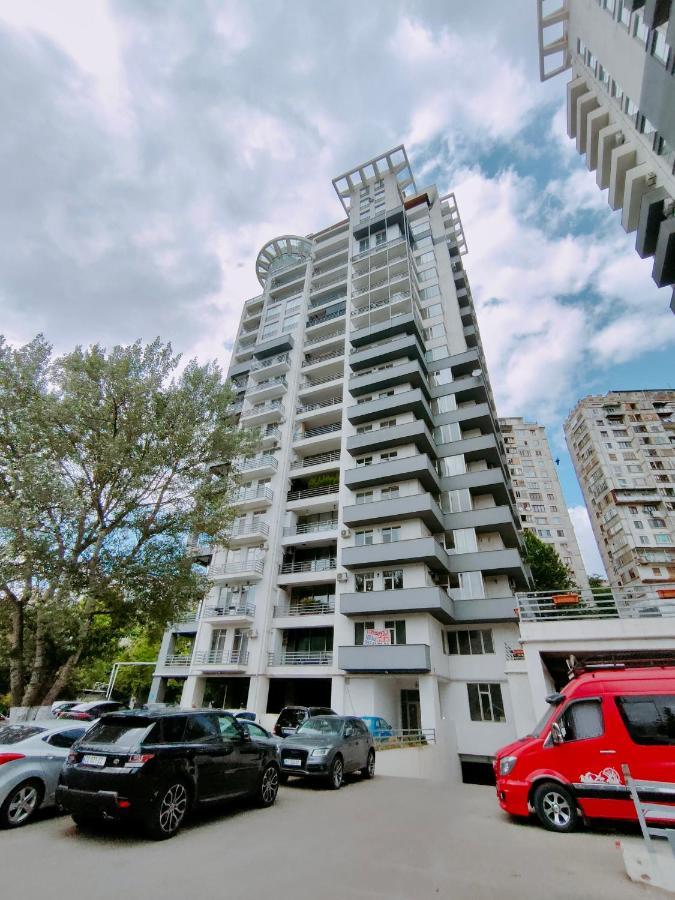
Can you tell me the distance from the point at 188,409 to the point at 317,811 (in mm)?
12502

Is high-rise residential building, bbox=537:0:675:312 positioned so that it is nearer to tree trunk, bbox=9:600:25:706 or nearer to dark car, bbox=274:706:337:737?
dark car, bbox=274:706:337:737

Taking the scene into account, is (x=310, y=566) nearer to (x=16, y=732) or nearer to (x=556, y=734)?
Result: (x=16, y=732)

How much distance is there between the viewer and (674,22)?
8.58m

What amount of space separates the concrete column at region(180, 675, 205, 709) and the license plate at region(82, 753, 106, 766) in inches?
847

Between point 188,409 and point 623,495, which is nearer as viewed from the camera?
point 188,409

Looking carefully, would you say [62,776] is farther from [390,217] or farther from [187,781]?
[390,217]

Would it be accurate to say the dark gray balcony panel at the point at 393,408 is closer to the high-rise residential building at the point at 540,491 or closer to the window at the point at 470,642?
the window at the point at 470,642

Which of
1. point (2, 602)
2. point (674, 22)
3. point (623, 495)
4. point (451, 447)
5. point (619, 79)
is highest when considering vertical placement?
point (623, 495)

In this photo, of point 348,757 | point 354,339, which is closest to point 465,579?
Result: point 348,757

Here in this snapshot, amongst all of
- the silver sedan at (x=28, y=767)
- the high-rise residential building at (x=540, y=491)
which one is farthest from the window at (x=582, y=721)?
the high-rise residential building at (x=540, y=491)

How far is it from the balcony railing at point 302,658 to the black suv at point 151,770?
54.8ft

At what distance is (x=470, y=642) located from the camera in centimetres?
2291

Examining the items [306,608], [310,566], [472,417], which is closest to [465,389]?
[472,417]

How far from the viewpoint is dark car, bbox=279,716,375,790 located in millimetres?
10016
